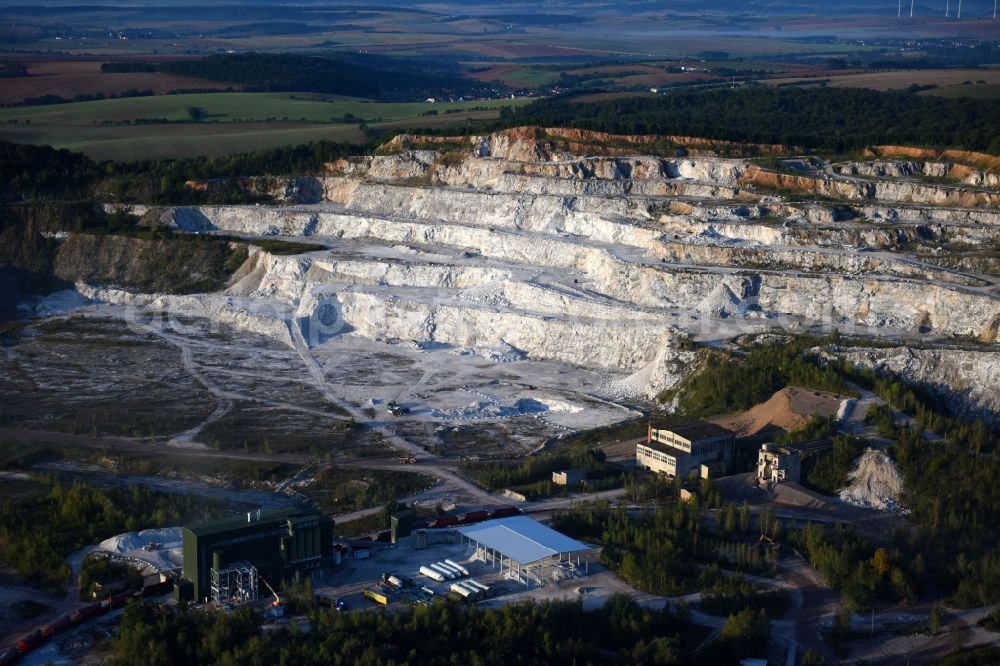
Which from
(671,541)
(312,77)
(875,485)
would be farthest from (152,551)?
(312,77)

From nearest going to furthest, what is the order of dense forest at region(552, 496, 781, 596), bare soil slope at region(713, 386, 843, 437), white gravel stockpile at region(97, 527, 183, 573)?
dense forest at region(552, 496, 781, 596)
white gravel stockpile at region(97, 527, 183, 573)
bare soil slope at region(713, 386, 843, 437)

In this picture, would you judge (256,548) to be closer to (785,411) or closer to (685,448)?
(685,448)

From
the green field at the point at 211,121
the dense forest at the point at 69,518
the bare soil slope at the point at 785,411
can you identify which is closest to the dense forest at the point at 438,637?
the dense forest at the point at 69,518

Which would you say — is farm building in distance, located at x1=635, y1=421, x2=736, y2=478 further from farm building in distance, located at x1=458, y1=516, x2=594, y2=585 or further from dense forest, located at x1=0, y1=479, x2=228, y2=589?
→ dense forest, located at x1=0, y1=479, x2=228, y2=589

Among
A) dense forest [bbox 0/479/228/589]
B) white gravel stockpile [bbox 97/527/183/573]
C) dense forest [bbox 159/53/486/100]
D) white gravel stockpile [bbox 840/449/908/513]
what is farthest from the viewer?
dense forest [bbox 159/53/486/100]

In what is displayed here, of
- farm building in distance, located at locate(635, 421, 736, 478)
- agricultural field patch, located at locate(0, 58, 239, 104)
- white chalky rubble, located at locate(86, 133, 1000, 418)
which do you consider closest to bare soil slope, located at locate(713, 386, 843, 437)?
farm building in distance, located at locate(635, 421, 736, 478)

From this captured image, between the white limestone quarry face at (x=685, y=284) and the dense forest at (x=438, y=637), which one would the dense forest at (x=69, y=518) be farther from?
the white limestone quarry face at (x=685, y=284)
